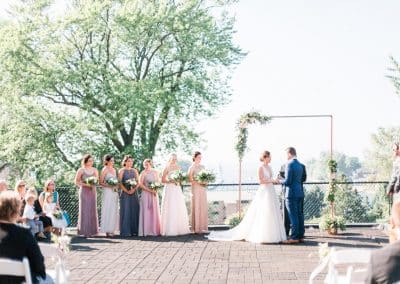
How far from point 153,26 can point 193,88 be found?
12.1 feet

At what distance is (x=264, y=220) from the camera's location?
14.9m

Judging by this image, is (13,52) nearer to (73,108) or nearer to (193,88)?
(73,108)

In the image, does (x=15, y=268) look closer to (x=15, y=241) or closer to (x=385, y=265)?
(x=15, y=241)

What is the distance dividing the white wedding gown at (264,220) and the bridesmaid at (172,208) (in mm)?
1410

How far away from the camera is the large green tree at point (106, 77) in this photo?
32188 mm

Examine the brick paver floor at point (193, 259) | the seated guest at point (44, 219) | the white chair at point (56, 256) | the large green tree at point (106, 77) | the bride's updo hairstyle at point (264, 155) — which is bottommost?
the brick paver floor at point (193, 259)

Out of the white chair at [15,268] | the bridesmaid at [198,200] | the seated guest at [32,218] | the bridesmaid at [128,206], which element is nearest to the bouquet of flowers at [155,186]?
the bridesmaid at [128,206]

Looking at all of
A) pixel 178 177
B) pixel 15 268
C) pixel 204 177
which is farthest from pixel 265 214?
pixel 15 268

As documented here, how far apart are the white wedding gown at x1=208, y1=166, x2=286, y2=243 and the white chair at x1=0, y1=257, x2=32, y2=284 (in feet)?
33.4

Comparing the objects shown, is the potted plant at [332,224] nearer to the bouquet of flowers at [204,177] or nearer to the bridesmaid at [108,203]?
the bouquet of flowers at [204,177]

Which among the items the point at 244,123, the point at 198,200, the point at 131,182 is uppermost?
the point at 244,123

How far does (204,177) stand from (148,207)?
156cm

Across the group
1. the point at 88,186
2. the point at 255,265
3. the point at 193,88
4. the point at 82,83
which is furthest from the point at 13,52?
the point at 255,265

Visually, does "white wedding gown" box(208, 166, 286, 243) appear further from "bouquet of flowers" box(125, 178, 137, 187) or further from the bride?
"bouquet of flowers" box(125, 178, 137, 187)
